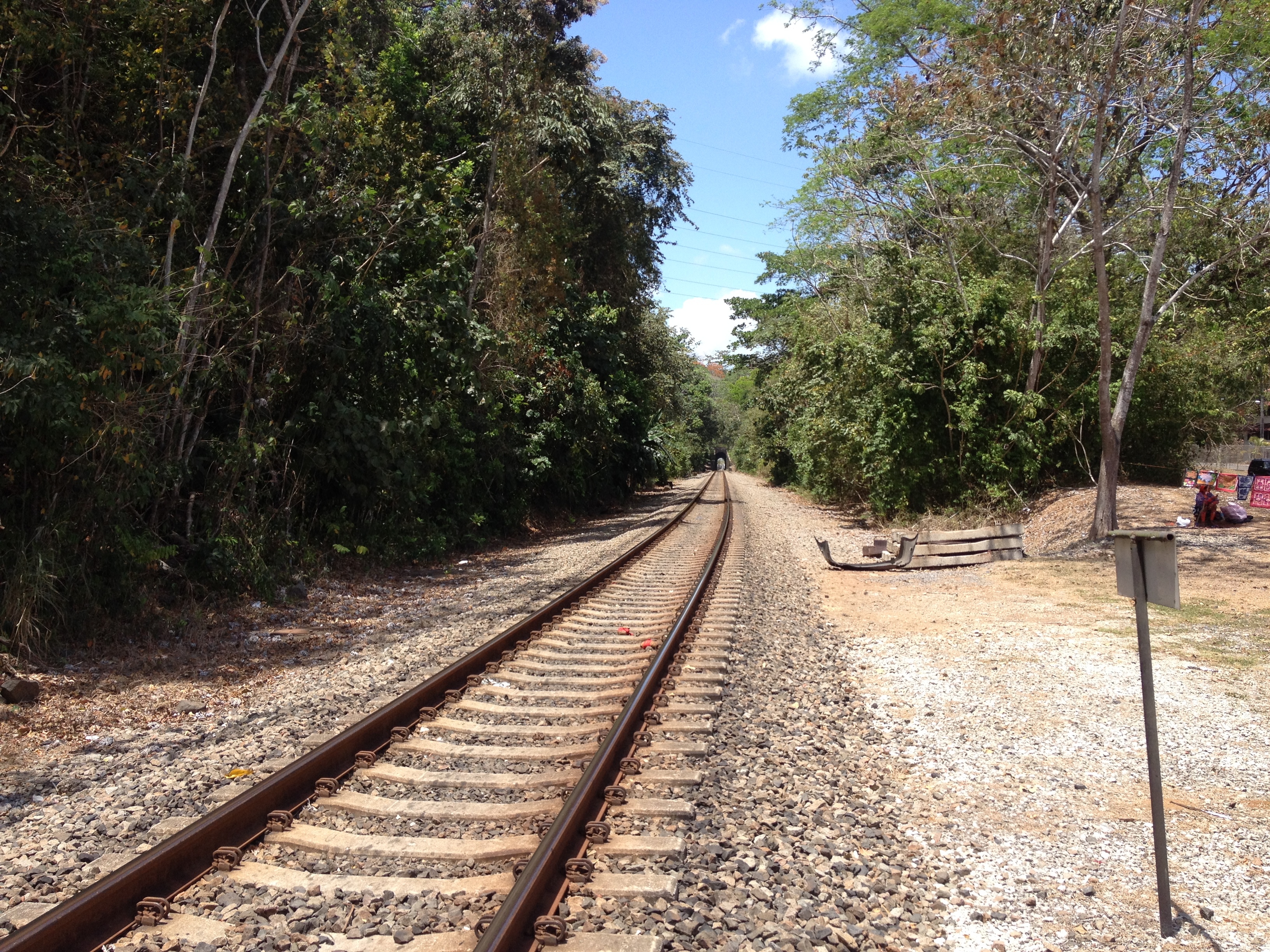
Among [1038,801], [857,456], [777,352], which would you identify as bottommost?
[1038,801]

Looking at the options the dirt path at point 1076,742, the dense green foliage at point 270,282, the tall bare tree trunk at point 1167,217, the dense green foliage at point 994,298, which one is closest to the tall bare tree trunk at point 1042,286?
the dense green foliage at point 994,298

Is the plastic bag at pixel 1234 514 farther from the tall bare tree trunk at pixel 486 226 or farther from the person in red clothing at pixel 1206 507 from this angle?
the tall bare tree trunk at pixel 486 226

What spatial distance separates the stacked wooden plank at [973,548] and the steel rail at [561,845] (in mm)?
8902

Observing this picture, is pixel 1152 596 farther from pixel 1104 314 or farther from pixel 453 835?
pixel 1104 314

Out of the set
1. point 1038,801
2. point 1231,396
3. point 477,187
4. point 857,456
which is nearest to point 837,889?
point 1038,801

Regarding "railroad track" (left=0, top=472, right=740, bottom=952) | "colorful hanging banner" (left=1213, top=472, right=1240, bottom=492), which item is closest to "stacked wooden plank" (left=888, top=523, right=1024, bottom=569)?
"colorful hanging banner" (left=1213, top=472, right=1240, bottom=492)

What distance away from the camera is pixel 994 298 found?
59.4 ft

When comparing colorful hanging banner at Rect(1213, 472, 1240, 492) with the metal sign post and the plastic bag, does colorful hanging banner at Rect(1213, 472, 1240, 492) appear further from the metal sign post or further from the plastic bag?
the metal sign post

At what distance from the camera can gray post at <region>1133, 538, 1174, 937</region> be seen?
3.80 m

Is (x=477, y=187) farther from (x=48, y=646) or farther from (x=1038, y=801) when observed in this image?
(x=1038, y=801)

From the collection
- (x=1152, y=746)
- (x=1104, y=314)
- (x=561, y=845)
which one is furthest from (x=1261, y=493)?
(x=561, y=845)

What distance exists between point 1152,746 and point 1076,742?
2.39 m

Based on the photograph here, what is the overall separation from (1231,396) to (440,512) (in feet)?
59.8

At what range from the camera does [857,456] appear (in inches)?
927
